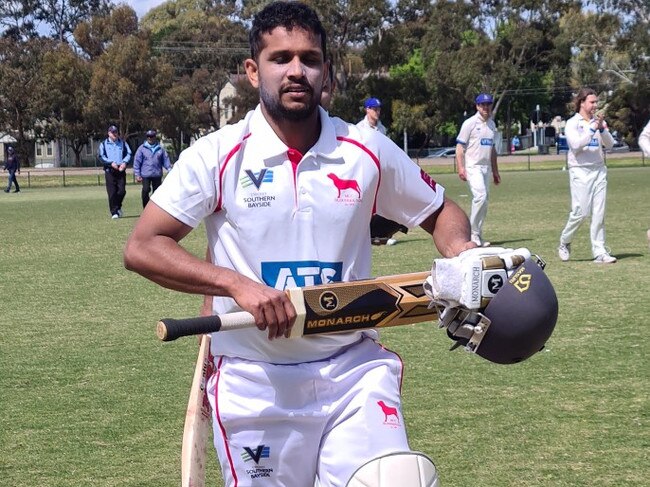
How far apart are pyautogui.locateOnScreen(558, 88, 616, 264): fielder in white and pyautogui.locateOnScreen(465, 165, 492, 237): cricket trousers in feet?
7.08

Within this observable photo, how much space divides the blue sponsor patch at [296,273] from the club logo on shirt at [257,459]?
0.56 m

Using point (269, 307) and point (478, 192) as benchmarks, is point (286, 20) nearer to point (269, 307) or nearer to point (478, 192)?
point (269, 307)

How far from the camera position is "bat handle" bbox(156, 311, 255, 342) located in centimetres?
329

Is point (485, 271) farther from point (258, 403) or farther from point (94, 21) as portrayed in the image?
point (94, 21)

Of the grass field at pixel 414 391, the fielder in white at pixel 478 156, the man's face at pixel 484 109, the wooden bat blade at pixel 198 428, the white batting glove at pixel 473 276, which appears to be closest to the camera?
the white batting glove at pixel 473 276

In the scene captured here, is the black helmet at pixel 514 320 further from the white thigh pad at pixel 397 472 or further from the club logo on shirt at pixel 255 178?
the club logo on shirt at pixel 255 178

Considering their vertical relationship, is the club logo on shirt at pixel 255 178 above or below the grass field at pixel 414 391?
above

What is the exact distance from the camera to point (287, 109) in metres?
3.76

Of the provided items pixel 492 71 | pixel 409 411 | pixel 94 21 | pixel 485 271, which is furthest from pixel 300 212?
pixel 94 21

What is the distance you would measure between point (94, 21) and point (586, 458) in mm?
84259

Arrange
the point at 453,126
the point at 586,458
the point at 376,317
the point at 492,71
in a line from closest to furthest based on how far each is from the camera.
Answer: the point at 376,317
the point at 586,458
the point at 492,71
the point at 453,126

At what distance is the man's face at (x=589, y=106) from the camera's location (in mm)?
13859

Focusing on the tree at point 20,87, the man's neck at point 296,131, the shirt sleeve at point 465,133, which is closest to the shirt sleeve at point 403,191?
the man's neck at point 296,131

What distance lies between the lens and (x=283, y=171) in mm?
3779
